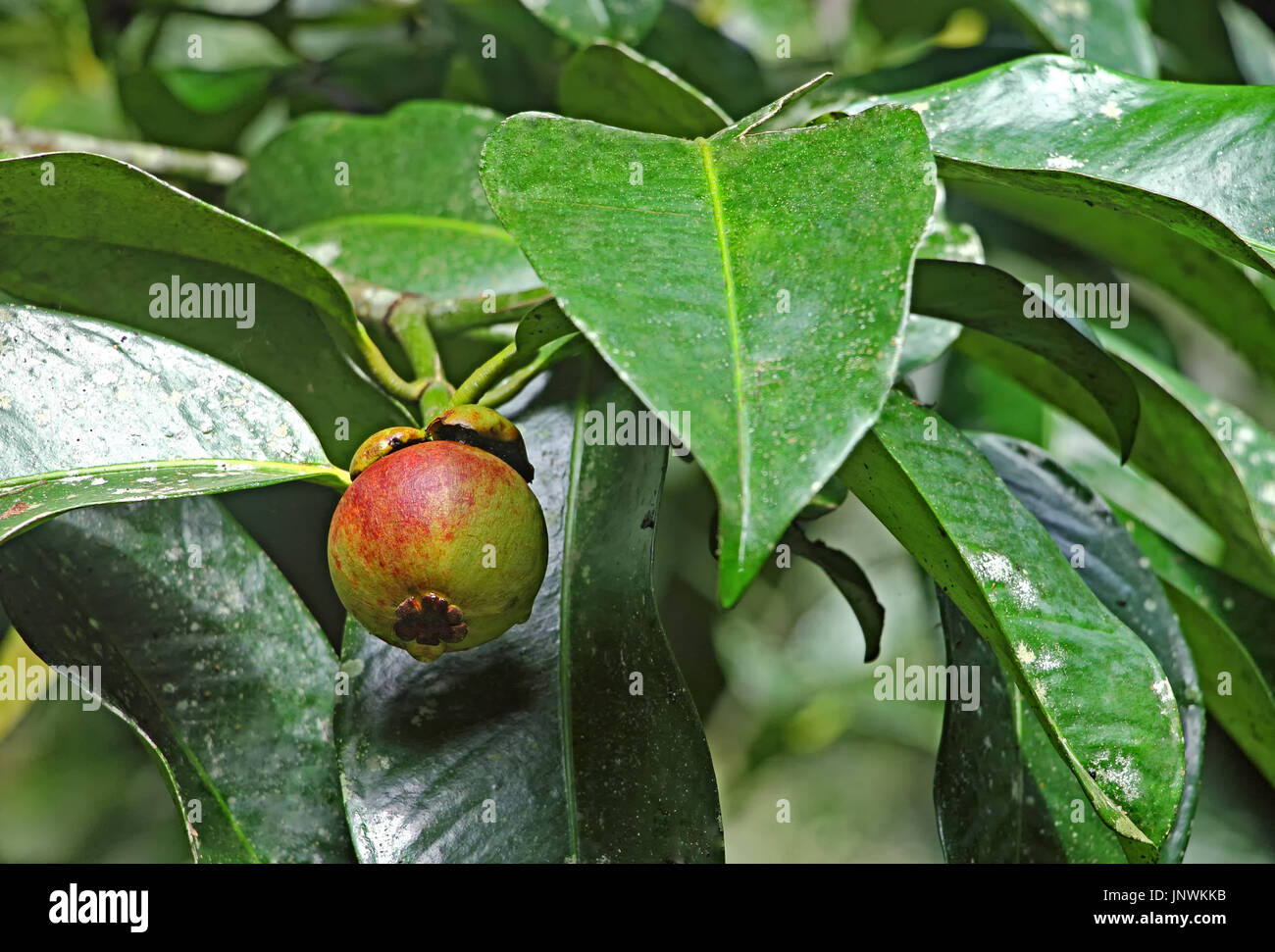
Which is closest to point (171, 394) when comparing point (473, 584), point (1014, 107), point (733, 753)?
point (473, 584)

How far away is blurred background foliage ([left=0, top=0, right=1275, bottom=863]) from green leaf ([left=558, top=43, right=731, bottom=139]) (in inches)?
9.5

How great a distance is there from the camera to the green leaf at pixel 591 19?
986 mm

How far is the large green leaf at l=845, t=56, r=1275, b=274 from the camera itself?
56 centimetres

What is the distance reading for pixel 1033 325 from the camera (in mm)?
717

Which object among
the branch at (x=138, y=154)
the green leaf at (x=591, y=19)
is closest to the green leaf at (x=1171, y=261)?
the green leaf at (x=591, y=19)

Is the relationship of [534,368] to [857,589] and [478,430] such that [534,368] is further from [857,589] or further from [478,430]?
[857,589]

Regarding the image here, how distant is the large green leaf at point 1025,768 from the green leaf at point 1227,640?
0.08m

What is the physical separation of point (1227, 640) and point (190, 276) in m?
0.82

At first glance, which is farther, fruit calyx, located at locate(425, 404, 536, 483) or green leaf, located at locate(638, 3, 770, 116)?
green leaf, located at locate(638, 3, 770, 116)

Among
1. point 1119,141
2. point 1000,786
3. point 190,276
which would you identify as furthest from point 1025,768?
point 190,276

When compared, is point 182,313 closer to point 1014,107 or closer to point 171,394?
point 171,394

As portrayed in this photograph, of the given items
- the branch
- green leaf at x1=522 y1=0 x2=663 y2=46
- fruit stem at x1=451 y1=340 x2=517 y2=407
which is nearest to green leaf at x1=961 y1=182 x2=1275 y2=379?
green leaf at x1=522 y1=0 x2=663 y2=46

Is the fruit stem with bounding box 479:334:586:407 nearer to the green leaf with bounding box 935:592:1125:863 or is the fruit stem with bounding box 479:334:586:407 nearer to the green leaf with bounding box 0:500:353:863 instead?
the green leaf with bounding box 0:500:353:863

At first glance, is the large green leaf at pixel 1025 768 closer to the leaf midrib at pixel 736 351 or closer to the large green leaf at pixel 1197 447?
the large green leaf at pixel 1197 447
